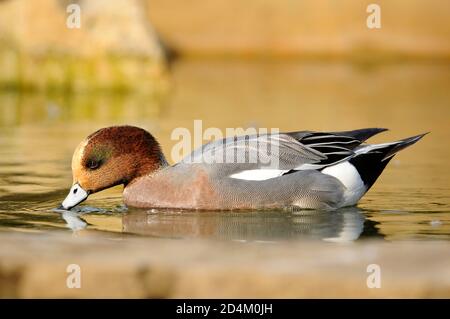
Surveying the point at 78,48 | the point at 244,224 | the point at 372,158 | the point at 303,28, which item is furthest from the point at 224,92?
the point at 244,224

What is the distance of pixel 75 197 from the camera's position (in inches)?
258

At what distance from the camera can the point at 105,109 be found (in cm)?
1275

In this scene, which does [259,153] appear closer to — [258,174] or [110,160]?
[258,174]

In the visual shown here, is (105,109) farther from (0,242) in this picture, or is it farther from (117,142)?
(0,242)

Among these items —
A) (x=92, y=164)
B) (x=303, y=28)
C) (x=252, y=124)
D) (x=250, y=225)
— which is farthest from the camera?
(x=303, y=28)

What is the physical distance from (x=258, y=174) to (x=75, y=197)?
3.35ft

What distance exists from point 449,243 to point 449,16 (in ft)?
41.2

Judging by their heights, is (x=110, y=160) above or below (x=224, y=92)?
below

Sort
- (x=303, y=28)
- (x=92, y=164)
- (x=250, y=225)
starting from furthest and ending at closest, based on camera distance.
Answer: (x=303, y=28) → (x=92, y=164) → (x=250, y=225)

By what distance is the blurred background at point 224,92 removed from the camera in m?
6.17

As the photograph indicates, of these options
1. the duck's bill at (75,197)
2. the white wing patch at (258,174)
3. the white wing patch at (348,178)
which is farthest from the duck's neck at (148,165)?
the white wing patch at (348,178)

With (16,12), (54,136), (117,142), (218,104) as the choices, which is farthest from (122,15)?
(117,142)

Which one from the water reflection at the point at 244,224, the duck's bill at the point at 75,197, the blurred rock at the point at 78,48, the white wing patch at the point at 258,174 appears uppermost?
the blurred rock at the point at 78,48

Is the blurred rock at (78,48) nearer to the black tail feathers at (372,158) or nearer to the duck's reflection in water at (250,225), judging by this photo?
the black tail feathers at (372,158)
